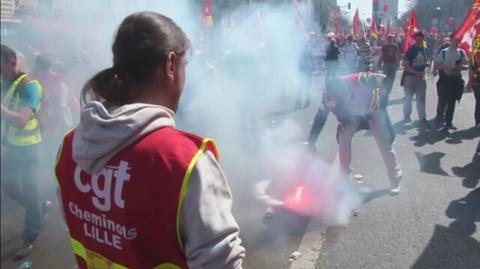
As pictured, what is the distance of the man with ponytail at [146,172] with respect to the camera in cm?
113

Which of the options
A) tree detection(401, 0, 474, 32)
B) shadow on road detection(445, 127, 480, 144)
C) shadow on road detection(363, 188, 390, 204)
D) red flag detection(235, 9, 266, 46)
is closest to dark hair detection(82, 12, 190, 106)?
shadow on road detection(363, 188, 390, 204)

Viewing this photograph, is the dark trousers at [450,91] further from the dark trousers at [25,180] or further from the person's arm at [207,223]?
the person's arm at [207,223]

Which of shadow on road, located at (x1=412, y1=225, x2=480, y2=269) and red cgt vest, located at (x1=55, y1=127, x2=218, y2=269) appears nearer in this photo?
red cgt vest, located at (x1=55, y1=127, x2=218, y2=269)

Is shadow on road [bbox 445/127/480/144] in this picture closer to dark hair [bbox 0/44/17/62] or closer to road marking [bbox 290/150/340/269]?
road marking [bbox 290/150/340/269]

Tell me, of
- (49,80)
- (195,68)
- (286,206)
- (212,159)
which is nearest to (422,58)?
(195,68)

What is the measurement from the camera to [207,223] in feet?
3.70

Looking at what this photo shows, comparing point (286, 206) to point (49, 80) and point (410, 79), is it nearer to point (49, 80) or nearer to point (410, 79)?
point (49, 80)

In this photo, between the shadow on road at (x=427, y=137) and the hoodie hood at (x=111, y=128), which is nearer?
the hoodie hood at (x=111, y=128)

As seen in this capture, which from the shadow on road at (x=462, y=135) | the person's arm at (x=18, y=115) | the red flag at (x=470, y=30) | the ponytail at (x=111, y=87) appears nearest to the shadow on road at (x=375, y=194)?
the shadow on road at (x=462, y=135)

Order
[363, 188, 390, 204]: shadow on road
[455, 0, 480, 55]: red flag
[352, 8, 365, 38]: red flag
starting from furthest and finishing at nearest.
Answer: [352, 8, 365, 38]: red flag → [455, 0, 480, 55]: red flag → [363, 188, 390, 204]: shadow on road

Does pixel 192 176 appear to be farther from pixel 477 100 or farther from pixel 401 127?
pixel 477 100

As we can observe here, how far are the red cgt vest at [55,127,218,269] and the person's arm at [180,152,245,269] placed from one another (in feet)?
0.07

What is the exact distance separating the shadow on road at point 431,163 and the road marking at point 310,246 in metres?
2.37

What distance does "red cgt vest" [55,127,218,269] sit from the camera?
1124 millimetres
